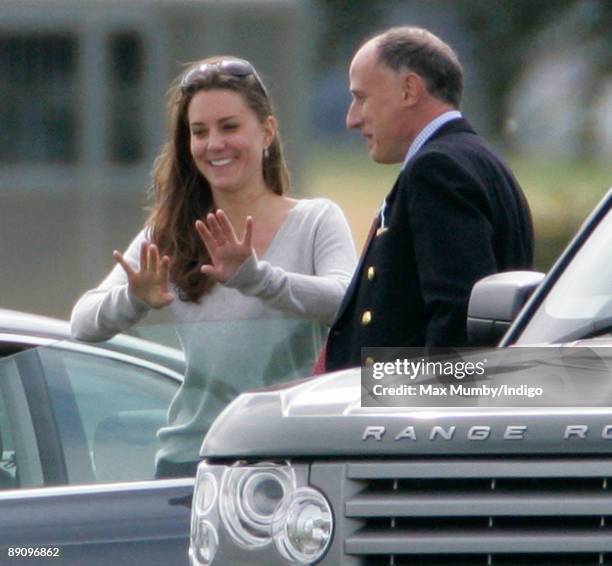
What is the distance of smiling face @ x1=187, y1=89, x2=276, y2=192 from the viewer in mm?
4676

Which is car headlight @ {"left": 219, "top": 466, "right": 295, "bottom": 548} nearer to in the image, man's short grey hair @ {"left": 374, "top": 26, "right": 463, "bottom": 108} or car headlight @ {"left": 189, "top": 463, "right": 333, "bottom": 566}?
car headlight @ {"left": 189, "top": 463, "right": 333, "bottom": 566}

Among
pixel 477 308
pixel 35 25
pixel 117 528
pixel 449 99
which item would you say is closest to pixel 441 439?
pixel 477 308

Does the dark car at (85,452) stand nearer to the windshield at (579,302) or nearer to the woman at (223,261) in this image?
the woman at (223,261)

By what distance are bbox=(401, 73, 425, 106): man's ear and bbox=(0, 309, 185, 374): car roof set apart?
35.9 inches

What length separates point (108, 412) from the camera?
14.0ft

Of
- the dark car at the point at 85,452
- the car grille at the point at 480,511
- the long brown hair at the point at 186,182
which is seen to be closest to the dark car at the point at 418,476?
the car grille at the point at 480,511

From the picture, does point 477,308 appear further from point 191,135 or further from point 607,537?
point 191,135

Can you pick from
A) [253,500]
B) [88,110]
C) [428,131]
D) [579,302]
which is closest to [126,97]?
[88,110]

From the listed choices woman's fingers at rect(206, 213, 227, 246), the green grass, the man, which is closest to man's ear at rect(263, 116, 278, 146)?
the man

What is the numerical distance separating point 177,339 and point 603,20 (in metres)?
13.3

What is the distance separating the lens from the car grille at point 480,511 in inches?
120

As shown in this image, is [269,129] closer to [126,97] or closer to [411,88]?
[411,88]

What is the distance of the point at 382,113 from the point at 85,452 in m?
1.16

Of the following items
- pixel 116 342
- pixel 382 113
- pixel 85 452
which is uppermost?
pixel 382 113
